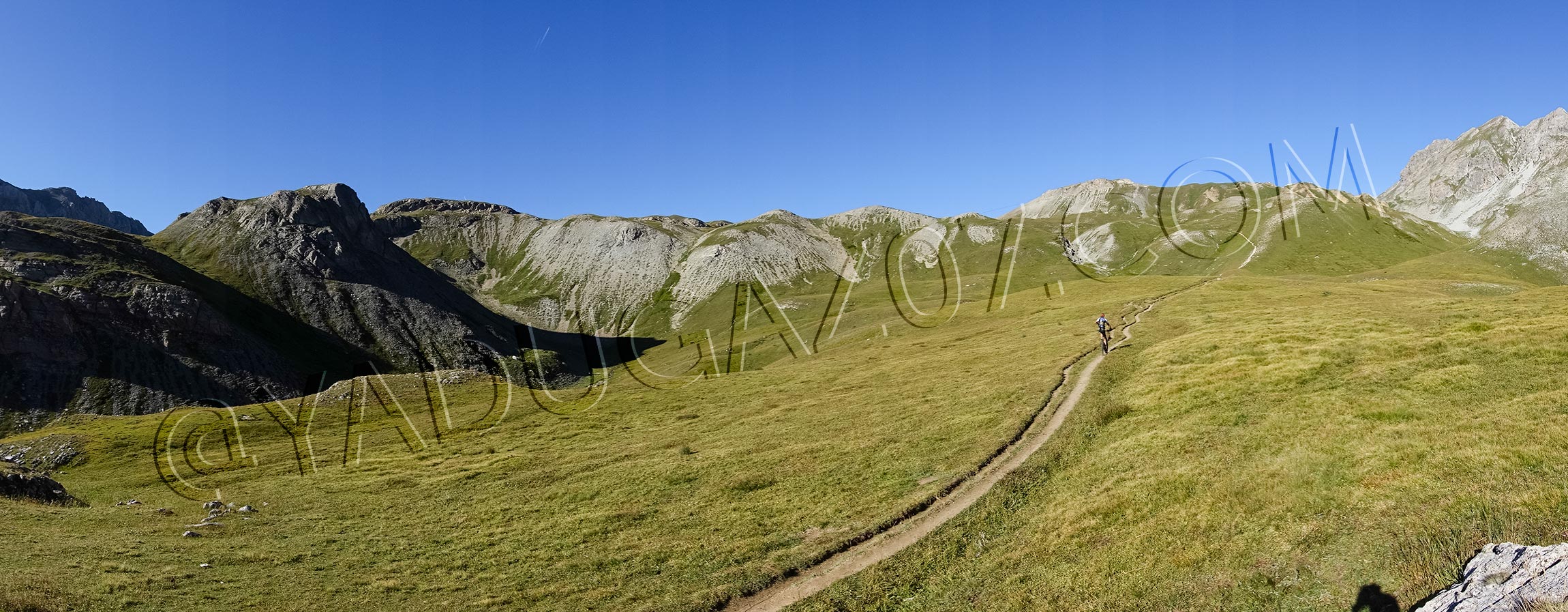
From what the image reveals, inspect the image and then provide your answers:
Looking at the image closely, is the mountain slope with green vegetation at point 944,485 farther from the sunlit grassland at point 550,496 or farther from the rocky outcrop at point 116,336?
the rocky outcrop at point 116,336

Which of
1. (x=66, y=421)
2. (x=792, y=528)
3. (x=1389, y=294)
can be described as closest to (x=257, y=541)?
(x=792, y=528)

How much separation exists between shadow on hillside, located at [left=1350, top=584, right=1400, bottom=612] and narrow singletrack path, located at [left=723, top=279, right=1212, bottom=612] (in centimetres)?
1442

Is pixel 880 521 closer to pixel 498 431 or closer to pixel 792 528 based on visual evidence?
pixel 792 528

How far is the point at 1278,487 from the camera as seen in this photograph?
22.8 meters

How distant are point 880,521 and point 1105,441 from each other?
14148mm

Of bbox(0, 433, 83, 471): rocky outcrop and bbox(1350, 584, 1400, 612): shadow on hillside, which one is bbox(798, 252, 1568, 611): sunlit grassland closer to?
bbox(1350, 584, 1400, 612): shadow on hillside

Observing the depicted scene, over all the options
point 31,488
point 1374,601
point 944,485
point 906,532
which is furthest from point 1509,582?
point 31,488

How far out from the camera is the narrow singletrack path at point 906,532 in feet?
78.2

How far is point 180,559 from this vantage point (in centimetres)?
2928

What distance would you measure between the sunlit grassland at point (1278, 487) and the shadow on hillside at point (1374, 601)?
0.60 ft

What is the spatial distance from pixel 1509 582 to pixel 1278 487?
10916 mm

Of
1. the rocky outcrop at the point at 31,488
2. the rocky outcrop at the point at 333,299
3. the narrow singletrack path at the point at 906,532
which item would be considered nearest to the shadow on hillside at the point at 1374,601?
the narrow singletrack path at the point at 906,532

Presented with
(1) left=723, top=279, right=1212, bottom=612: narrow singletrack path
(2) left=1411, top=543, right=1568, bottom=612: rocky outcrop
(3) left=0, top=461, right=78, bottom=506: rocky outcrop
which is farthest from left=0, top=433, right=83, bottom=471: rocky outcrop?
(2) left=1411, top=543, right=1568, bottom=612: rocky outcrop

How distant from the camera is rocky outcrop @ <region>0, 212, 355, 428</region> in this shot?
10694 cm
